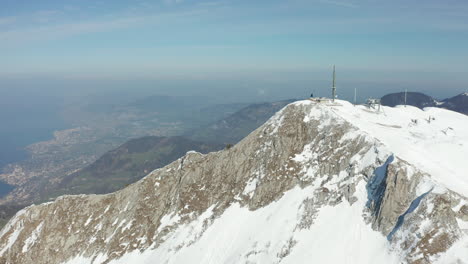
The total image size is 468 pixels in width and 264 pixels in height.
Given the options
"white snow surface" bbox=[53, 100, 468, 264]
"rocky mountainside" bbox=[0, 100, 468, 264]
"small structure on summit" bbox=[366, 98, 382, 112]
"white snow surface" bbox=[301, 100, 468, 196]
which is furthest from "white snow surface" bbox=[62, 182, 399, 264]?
"small structure on summit" bbox=[366, 98, 382, 112]

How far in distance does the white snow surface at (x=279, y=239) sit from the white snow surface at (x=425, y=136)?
42.7ft

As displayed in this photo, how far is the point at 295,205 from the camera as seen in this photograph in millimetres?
60344

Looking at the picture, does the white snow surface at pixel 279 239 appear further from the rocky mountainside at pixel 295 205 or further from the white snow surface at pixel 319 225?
the rocky mountainside at pixel 295 205

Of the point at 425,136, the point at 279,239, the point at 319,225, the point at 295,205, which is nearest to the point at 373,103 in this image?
the point at 425,136

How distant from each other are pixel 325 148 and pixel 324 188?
10082mm

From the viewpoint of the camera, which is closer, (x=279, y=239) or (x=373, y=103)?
(x=279, y=239)

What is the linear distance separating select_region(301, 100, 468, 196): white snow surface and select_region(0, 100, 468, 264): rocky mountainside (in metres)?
0.34

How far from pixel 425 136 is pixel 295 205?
37519mm

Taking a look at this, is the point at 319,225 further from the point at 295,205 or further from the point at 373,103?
the point at 373,103

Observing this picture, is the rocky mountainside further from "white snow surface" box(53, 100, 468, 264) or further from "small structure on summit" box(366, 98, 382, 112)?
"small structure on summit" box(366, 98, 382, 112)

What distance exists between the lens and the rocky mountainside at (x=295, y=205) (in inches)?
1866

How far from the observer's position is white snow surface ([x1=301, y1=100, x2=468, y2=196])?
178 feet

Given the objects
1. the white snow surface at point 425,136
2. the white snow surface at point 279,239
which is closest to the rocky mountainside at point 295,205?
the white snow surface at point 279,239

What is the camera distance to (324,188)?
59469 mm
